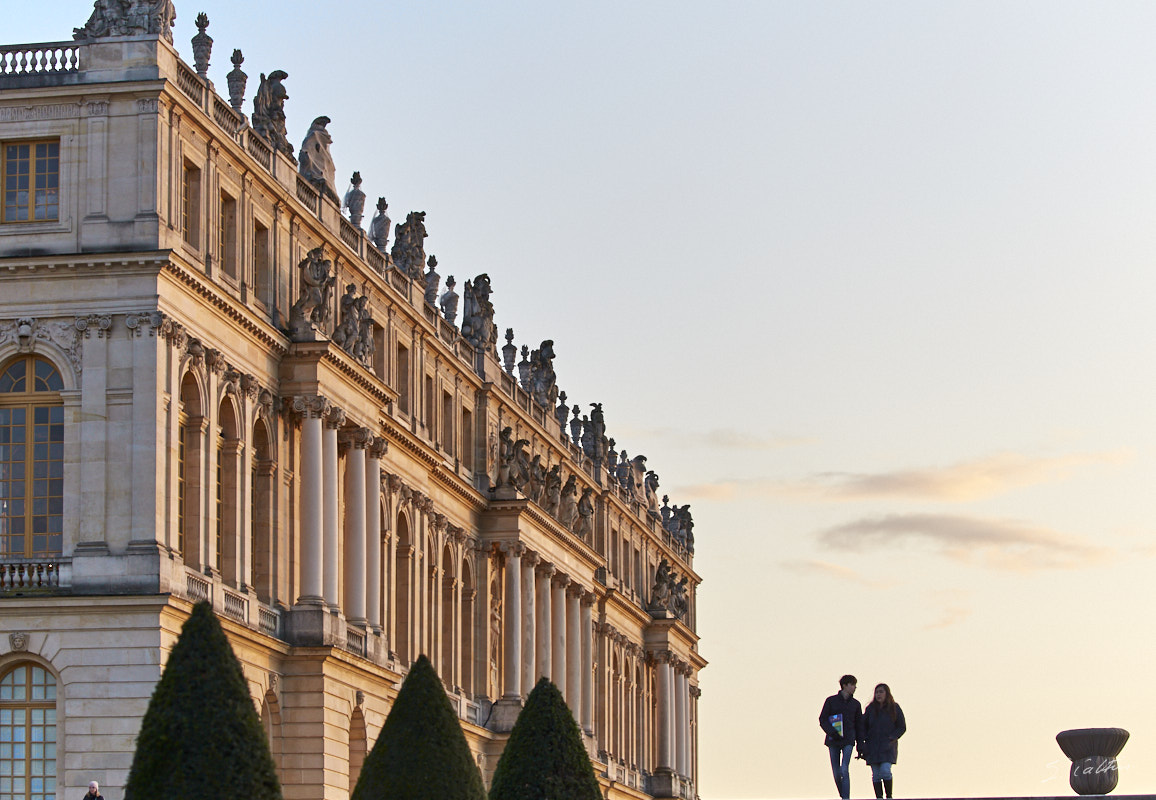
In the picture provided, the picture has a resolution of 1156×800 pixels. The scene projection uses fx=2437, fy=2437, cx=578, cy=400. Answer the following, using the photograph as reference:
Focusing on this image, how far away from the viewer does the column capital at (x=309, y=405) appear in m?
55.8

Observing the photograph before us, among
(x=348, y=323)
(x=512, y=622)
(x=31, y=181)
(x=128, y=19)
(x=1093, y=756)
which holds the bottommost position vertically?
(x=1093, y=756)

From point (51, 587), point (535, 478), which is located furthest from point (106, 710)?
point (535, 478)

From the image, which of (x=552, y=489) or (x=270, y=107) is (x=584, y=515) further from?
(x=270, y=107)

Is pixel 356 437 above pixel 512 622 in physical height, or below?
above

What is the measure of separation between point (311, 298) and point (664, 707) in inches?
2143

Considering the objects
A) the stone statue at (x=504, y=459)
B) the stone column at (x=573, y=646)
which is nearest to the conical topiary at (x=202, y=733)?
the stone statue at (x=504, y=459)

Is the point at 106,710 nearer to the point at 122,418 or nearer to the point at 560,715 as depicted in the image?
the point at 122,418

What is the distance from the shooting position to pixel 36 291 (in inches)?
1897

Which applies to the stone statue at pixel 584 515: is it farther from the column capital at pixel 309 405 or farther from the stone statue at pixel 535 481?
the column capital at pixel 309 405

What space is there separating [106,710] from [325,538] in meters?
11.2

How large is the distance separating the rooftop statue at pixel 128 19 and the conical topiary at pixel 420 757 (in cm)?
1616

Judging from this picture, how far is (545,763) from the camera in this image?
37.8m

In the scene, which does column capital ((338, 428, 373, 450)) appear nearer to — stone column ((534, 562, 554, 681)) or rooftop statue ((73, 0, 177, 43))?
rooftop statue ((73, 0, 177, 43))

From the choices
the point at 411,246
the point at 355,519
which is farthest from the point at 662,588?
the point at 355,519
